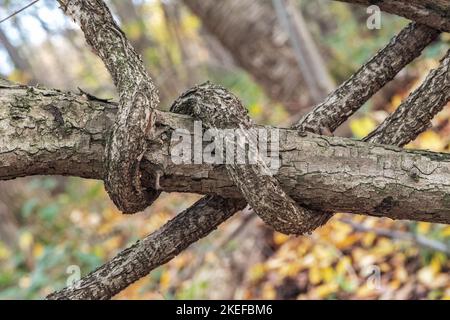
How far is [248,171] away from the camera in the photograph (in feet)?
2.89

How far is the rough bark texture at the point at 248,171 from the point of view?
2.90 feet

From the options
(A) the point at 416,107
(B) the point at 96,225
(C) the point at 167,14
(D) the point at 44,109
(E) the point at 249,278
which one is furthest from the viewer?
(C) the point at 167,14

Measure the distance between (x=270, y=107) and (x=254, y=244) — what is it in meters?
1.31

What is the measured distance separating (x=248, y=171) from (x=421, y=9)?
451 mm

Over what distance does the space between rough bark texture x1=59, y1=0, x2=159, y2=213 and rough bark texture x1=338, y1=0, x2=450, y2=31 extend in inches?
17.2

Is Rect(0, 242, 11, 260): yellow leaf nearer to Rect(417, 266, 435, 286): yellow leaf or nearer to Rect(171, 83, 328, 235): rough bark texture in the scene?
Rect(417, 266, 435, 286): yellow leaf

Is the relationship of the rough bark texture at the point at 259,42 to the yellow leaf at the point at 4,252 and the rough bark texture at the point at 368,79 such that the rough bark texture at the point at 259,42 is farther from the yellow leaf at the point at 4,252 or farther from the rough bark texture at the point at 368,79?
the yellow leaf at the point at 4,252

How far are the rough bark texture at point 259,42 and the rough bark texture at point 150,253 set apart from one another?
2207mm

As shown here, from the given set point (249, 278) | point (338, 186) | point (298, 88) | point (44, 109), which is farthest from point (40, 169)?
point (298, 88)

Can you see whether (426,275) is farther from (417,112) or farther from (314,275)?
(417,112)

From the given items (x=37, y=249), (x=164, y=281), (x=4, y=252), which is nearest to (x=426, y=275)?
(x=164, y=281)

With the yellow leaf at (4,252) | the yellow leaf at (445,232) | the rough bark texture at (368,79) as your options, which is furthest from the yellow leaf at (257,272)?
the yellow leaf at (4,252)

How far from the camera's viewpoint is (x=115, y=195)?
91 cm
